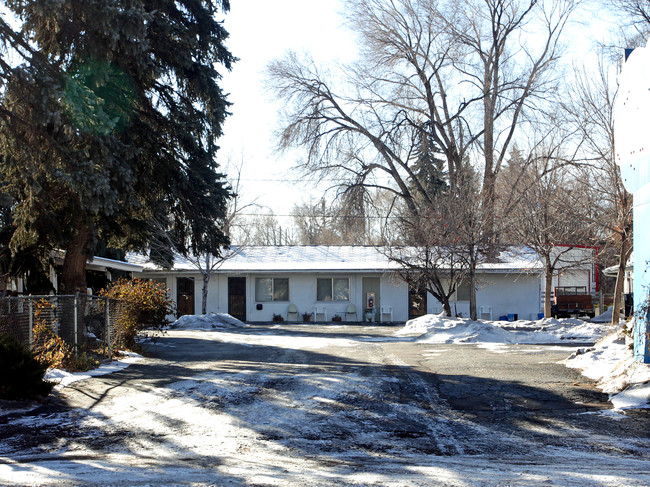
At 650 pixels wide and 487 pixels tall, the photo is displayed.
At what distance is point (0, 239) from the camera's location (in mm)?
15711

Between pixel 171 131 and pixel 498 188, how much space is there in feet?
59.0

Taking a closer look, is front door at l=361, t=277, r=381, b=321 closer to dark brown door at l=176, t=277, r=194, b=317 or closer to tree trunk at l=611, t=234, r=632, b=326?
dark brown door at l=176, t=277, r=194, b=317

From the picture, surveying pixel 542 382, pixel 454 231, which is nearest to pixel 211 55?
pixel 454 231

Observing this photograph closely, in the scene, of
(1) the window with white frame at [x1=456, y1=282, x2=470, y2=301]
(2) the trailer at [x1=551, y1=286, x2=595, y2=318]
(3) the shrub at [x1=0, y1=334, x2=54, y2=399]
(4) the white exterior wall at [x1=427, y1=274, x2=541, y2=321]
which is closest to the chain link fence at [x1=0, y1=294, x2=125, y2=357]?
(3) the shrub at [x1=0, y1=334, x2=54, y2=399]

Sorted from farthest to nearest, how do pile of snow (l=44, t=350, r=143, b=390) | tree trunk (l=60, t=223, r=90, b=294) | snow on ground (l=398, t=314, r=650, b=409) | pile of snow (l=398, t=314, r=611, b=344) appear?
pile of snow (l=398, t=314, r=611, b=344) → tree trunk (l=60, t=223, r=90, b=294) → pile of snow (l=44, t=350, r=143, b=390) → snow on ground (l=398, t=314, r=650, b=409)

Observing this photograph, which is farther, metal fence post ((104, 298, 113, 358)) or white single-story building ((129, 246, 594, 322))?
white single-story building ((129, 246, 594, 322))

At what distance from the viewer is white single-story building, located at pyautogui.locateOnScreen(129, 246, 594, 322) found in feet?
105

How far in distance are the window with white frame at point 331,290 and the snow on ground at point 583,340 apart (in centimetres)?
786

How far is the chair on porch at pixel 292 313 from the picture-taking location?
106ft

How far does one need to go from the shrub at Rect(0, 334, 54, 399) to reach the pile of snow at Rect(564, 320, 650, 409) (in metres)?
7.70

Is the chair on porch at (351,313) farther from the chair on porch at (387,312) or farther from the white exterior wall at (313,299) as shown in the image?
the chair on porch at (387,312)

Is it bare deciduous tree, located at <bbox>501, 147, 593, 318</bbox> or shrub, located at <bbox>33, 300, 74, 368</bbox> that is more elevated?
bare deciduous tree, located at <bbox>501, 147, 593, 318</bbox>

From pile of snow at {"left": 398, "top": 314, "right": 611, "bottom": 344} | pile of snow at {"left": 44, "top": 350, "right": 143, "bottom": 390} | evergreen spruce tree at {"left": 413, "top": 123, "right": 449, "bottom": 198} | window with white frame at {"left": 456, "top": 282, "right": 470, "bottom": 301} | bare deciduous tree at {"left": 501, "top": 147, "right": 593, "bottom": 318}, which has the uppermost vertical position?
evergreen spruce tree at {"left": 413, "top": 123, "right": 449, "bottom": 198}

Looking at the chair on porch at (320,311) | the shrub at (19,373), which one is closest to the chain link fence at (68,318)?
the shrub at (19,373)
